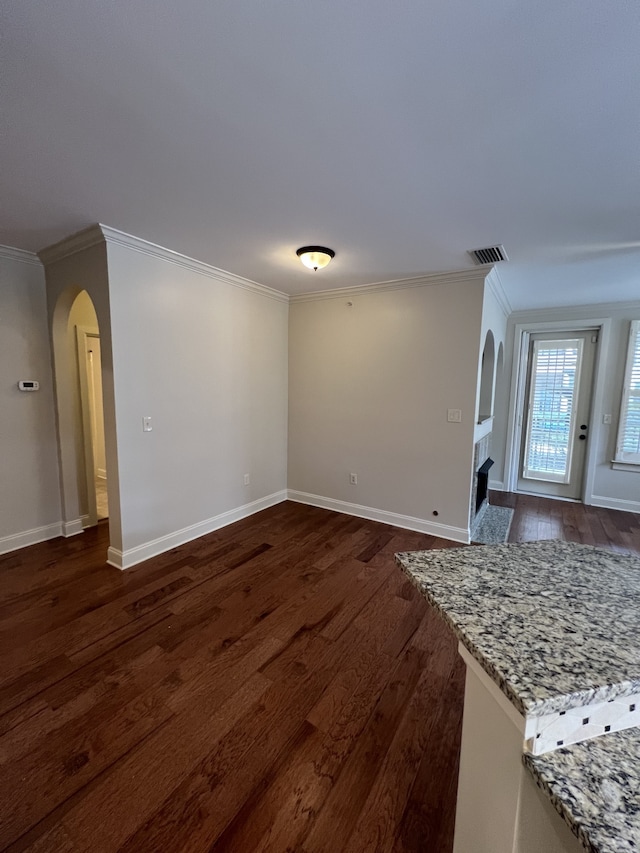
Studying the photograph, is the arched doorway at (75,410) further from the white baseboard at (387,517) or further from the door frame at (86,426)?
the white baseboard at (387,517)

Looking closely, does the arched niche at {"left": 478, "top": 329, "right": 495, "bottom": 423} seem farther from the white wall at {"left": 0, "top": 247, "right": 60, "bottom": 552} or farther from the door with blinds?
the white wall at {"left": 0, "top": 247, "right": 60, "bottom": 552}

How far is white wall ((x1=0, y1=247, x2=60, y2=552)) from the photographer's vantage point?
122 inches

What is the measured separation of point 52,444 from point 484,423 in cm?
447

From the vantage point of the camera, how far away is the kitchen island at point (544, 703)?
58cm

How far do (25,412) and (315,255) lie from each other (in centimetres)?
286

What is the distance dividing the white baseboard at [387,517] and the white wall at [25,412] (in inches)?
101

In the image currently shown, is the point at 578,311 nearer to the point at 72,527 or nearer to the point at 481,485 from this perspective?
the point at 481,485

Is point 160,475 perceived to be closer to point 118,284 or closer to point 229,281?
point 118,284

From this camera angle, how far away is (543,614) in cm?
83

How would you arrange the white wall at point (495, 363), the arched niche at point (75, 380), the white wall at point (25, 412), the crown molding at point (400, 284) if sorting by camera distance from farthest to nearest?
the white wall at point (495, 363) < the crown molding at point (400, 284) < the white wall at point (25, 412) < the arched niche at point (75, 380)

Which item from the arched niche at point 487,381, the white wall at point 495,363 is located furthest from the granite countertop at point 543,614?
the arched niche at point 487,381

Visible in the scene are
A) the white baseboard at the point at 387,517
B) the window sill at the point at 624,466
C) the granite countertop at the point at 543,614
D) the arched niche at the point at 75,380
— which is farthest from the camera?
the window sill at the point at 624,466

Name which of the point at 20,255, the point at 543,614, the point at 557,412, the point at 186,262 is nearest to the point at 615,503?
the point at 557,412

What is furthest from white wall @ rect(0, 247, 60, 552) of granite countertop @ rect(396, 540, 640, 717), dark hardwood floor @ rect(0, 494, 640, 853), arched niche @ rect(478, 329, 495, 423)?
arched niche @ rect(478, 329, 495, 423)
